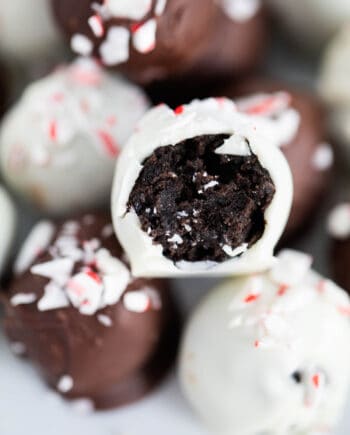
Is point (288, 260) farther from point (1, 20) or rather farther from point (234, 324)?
point (1, 20)

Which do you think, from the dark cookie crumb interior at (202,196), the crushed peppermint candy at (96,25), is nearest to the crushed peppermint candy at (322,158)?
the dark cookie crumb interior at (202,196)

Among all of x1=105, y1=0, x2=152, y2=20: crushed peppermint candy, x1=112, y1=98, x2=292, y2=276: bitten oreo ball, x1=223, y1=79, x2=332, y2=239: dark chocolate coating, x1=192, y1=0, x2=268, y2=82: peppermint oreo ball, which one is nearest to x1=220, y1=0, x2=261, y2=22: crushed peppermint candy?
x1=192, y1=0, x2=268, y2=82: peppermint oreo ball

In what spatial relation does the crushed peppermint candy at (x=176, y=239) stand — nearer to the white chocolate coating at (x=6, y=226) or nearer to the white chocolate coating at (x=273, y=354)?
the white chocolate coating at (x=273, y=354)

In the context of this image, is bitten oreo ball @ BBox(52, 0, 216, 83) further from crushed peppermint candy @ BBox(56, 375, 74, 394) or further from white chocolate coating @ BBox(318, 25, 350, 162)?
crushed peppermint candy @ BBox(56, 375, 74, 394)

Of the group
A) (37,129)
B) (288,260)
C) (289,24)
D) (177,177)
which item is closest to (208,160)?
(177,177)

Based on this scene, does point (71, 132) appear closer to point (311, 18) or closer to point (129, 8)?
point (129, 8)

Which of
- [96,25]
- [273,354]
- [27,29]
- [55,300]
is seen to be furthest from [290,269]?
[27,29]
